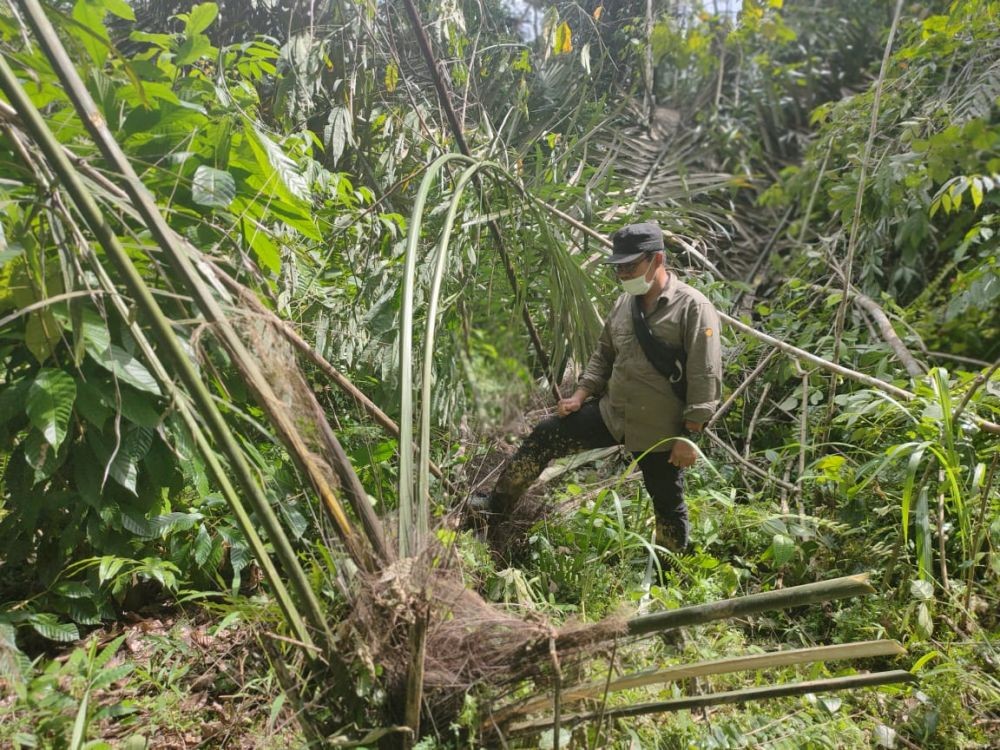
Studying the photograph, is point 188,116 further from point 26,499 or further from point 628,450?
point 628,450

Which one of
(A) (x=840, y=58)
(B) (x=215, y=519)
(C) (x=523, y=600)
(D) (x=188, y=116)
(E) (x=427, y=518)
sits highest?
(D) (x=188, y=116)

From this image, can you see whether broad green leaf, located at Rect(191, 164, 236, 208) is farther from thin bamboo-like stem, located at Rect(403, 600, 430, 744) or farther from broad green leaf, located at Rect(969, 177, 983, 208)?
broad green leaf, located at Rect(969, 177, 983, 208)

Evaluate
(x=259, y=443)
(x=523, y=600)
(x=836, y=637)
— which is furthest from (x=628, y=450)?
(x=259, y=443)

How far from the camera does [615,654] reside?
4.75 feet

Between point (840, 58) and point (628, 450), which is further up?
point (840, 58)

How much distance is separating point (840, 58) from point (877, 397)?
183cm

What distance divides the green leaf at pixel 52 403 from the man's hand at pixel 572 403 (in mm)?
1634

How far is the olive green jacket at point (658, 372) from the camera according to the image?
2326mm

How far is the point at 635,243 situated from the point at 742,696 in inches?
55.3

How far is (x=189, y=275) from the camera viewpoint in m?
1.25

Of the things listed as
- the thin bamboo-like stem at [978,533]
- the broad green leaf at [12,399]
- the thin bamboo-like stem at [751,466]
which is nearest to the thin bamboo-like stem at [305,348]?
the broad green leaf at [12,399]

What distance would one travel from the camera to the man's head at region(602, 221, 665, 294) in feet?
7.55

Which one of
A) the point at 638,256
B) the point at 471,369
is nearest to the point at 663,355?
the point at 638,256

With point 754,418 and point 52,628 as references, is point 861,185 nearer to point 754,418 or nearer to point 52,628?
point 754,418
